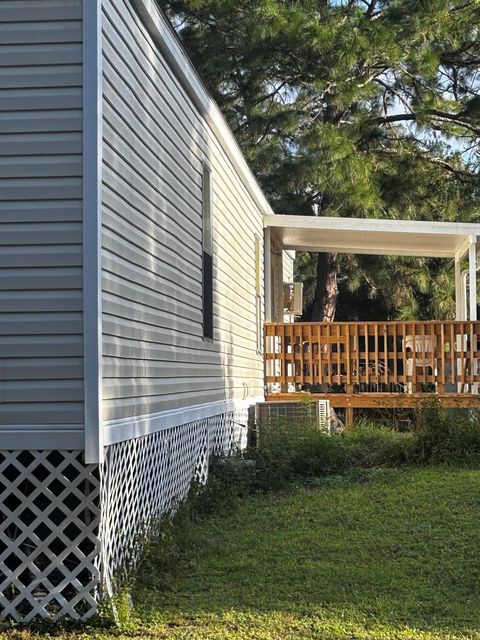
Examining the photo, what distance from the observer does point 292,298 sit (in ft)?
57.4

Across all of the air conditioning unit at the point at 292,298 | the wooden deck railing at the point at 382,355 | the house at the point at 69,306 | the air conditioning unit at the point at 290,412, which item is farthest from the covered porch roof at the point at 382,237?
the house at the point at 69,306

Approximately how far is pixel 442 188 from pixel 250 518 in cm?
1445

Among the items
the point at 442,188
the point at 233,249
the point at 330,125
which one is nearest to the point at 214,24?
the point at 330,125

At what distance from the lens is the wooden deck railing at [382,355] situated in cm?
1287

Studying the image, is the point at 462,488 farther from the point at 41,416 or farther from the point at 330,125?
the point at 330,125

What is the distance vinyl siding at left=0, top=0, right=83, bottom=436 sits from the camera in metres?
4.98

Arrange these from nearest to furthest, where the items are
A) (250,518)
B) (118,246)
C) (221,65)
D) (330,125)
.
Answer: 1. (118,246)
2. (250,518)
3. (330,125)
4. (221,65)

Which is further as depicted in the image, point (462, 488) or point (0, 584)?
point (462, 488)

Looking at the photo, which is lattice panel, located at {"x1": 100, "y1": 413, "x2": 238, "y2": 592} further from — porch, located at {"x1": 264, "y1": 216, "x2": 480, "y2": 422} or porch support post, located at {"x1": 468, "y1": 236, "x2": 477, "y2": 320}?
porch support post, located at {"x1": 468, "y1": 236, "x2": 477, "y2": 320}

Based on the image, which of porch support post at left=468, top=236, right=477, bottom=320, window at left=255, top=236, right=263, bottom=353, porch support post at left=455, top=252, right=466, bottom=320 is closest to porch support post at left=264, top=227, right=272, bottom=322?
window at left=255, top=236, right=263, bottom=353

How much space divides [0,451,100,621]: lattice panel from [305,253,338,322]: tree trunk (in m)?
16.1

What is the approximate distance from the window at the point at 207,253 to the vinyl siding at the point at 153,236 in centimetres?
17

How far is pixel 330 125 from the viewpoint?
17750mm

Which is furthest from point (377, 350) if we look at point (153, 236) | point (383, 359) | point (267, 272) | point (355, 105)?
point (355, 105)
